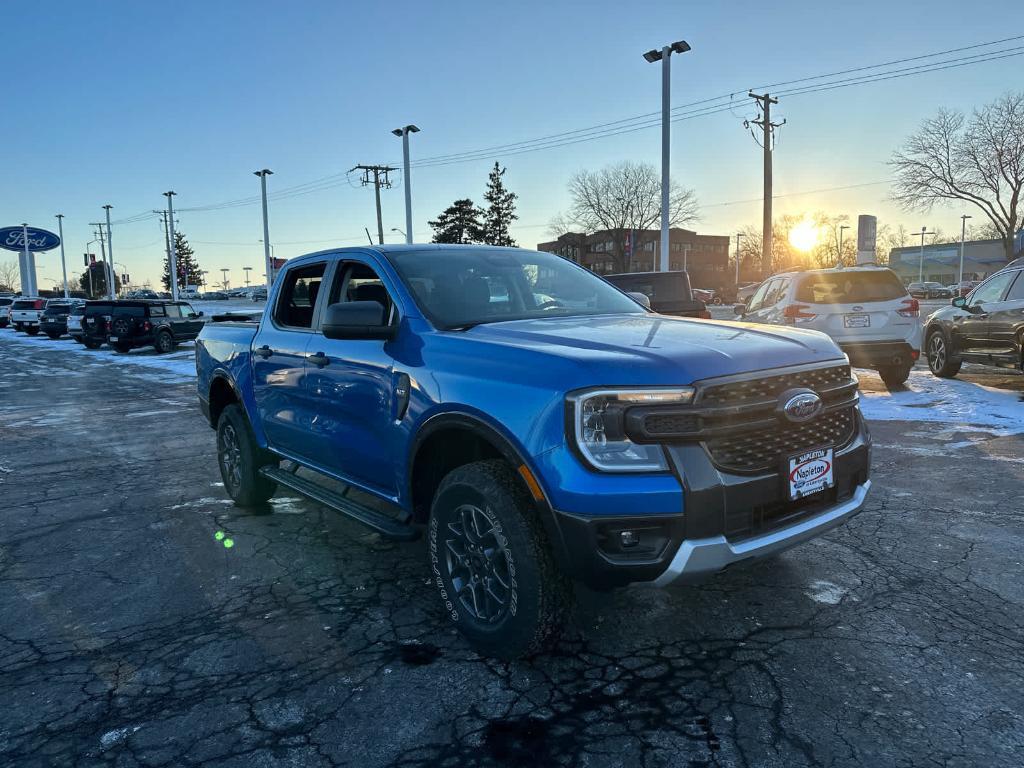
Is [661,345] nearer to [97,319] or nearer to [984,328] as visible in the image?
[984,328]

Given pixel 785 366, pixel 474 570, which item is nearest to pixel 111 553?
pixel 474 570

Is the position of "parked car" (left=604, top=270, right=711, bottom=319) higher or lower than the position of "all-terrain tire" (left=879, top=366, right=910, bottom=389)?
higher

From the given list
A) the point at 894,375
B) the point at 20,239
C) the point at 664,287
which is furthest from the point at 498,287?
the point at 20,239

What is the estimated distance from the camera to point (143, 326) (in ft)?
69.3

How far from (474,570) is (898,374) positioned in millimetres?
9122

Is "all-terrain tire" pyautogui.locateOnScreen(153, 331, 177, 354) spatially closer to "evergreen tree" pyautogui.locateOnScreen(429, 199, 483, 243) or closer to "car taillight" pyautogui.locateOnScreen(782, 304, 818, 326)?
"car taillight" pyautogui.locateOnScreen(782, 304, 818, 326)

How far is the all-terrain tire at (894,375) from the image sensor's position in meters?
9.95

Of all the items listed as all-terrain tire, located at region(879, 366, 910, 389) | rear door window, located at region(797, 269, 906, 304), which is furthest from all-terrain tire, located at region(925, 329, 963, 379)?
rear door window, located at region(797, 269, 906, 304)

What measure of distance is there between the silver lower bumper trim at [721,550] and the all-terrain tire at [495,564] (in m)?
0.44

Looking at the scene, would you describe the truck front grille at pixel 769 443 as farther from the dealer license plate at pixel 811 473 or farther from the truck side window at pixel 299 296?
the truck side window at pixel 299 296

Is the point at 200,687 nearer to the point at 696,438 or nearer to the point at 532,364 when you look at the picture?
the point at 532,364

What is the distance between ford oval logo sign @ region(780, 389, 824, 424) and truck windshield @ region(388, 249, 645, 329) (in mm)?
1431

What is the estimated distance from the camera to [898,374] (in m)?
10.1

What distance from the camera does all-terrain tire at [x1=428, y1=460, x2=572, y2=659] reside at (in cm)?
268
